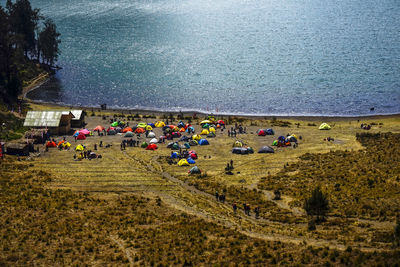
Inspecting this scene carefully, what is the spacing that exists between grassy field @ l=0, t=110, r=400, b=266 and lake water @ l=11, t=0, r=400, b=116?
3389cm

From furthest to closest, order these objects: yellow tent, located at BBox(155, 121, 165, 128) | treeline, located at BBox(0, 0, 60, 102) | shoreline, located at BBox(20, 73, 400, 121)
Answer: treeline, located at BBox(0, 0, 60, 102)
shoreline, located at BBox(20, 73, 400, 121)
yellow tent, located at BBox(155, 121, 165, 128)

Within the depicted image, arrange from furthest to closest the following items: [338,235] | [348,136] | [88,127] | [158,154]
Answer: [88,127] < [348,136] < [158,154] < [338,235]

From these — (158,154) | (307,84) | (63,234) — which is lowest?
(63,234)

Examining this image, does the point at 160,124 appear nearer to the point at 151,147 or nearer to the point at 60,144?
the point at 151,147

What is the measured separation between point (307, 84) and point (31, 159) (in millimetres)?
76637

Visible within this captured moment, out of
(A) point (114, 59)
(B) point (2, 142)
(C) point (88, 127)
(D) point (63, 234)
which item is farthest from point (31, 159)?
(A) point (114, 59)

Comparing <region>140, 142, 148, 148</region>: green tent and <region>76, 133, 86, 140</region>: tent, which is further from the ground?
<region>76, 133, 86, 140</region>: tent

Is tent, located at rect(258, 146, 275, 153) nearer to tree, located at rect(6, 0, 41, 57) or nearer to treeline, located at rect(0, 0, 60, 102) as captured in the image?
treeline, located at rect(0, 0, 60, 102)

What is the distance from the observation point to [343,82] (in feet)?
414

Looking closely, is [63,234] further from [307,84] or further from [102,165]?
[307,84]

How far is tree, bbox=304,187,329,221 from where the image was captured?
48.1m

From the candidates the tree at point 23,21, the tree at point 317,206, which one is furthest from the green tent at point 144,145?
the tree at point 23,21

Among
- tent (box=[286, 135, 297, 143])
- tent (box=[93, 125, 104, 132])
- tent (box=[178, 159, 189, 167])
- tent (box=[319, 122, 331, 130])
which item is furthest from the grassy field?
tent (box=[319, 122, 331, 130])

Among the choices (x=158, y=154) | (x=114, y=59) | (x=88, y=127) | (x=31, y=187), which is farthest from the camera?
(x=114, y=59)
